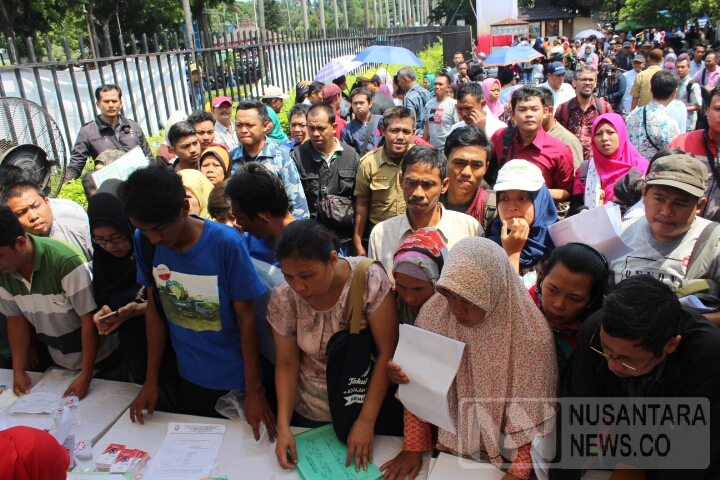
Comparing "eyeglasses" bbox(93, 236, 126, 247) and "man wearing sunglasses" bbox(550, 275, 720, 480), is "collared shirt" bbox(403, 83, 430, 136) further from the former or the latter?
"man wearing sunglasses" bbox(550, 275, 720, 480)

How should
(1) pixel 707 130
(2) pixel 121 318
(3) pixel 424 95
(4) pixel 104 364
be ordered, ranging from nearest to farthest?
(2) pixel 121 318 < (4) pixel 104 364 < (1) pixel 707 130 < (3) pixel 424 95

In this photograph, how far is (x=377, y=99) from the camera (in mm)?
6324

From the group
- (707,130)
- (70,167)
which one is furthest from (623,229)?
(70,167)

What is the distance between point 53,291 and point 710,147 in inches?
139

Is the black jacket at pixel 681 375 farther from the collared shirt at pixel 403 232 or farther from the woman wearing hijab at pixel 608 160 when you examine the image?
the woman wearing hijab at pixel 608 160

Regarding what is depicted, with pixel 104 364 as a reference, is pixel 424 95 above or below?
above

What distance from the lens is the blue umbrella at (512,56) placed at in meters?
9.10

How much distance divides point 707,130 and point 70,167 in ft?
15.7

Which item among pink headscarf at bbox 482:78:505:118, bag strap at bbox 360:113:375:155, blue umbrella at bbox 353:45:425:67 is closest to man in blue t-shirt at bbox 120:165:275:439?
bag strap at bbox 360:113:375:155

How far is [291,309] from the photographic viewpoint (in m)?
2.03

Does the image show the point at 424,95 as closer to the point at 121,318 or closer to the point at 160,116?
the point at 160,116

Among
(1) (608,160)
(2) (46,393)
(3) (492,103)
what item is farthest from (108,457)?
(3) (492,103)

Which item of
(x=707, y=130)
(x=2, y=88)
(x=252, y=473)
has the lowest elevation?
(x=252, y=473)

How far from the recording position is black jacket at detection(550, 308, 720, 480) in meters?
1.52
